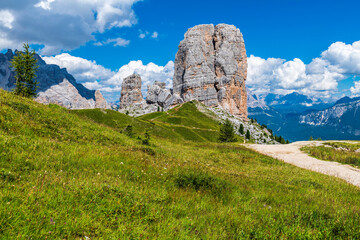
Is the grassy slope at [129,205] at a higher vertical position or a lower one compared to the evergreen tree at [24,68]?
lower

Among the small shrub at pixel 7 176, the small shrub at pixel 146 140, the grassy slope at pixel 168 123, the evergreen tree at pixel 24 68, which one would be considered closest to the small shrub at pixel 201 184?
the small shrub at pixel 7 176

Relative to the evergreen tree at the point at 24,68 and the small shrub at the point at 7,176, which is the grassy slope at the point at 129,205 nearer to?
the small shrub at the point at 7,176

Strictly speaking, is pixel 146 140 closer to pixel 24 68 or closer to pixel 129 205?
pixel 129 205

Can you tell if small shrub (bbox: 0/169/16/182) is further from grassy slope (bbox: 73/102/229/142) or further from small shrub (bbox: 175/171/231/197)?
grassy slope (bbox: 73/102/229/142)

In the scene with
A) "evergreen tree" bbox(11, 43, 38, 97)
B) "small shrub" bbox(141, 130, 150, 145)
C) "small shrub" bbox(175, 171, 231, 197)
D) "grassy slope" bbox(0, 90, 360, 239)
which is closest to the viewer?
"grassy slope" bbox(0, 90, 360, 239)

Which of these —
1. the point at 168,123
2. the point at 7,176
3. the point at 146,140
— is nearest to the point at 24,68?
the point at 146,140

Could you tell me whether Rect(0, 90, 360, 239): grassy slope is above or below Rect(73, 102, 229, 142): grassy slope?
below

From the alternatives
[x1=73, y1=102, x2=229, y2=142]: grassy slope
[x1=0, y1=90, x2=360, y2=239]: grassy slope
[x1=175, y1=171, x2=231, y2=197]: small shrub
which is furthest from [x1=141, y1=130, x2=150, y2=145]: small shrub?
[x1=175, y1=171, x2=231, y2=197]: small shrub

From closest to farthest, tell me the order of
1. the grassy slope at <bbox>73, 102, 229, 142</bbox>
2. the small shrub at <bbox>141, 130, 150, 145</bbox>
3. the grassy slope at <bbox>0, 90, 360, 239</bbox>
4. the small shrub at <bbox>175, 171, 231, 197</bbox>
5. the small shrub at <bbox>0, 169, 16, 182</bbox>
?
1. the grassy slope at <bbox>0, 90, 360, 239</bbox>
2. the small shrub at <bbox>0, 169, 16, 182</bbox>
3. the small shrub at <bbox>175, 171, 231, 197</bbox>
4. the small shrub at <bbox>141, 130, 150, 145</bbox>
5. the grassy slope at <bbox>73, 102, 229, 142</bbox>

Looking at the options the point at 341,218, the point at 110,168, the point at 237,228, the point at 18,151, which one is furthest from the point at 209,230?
the point at 18,151

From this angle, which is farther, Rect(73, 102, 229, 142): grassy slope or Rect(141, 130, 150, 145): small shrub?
Rect(73, 102, 229, 142): grassy slope

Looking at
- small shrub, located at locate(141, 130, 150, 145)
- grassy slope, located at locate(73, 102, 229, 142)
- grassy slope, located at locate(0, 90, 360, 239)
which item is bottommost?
grassy slope, located at locate(0, 90, 360, 239)

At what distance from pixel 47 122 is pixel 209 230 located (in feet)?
43.3

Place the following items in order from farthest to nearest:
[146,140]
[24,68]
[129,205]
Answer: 1. [24,68]
2. [146,140]
3. [129,205]
